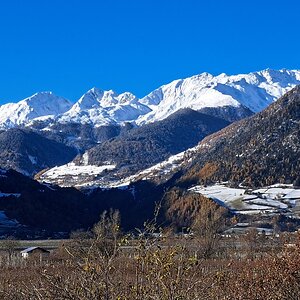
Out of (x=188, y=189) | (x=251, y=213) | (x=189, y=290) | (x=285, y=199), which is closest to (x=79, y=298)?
(x=189, y=290)

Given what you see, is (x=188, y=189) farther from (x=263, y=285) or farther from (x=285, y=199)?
(x=263, y=285)

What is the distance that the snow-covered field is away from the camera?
15500 cm

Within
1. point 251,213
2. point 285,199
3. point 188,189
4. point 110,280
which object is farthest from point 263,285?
point 188,189

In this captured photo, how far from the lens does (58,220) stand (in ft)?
589

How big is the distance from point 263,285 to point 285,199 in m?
148

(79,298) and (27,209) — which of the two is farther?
(27,209)

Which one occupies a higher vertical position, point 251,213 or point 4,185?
point 4,185

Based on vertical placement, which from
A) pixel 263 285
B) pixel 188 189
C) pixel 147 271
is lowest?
pixel 263 285

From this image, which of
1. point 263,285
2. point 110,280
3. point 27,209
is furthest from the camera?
point 27,209

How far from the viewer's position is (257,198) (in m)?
166

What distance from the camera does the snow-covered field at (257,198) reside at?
15500 cm

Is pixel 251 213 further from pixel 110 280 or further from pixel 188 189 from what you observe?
pixel 110 280

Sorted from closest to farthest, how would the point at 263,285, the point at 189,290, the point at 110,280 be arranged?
the point at 189,290 → the point at 110,280 → the point at 263,285

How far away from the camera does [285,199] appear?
162 m
